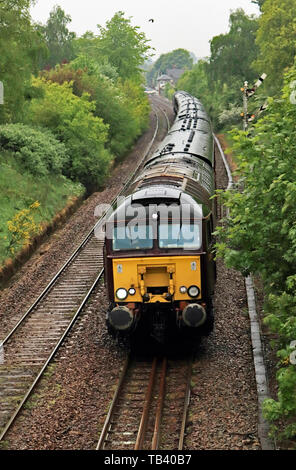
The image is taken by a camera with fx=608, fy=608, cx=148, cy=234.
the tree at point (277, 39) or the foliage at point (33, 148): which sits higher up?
the tree at point (277, 39)

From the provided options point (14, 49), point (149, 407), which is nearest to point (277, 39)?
point (14, 49)

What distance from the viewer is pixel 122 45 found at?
210 feet

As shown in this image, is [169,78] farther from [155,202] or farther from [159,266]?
[159,266]

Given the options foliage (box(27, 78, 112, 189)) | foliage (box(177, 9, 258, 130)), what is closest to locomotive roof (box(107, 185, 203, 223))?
foliage (box(27, 78, 112, 189))

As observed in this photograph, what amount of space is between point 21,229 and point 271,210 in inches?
584

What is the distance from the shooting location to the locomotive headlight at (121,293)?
1303cm

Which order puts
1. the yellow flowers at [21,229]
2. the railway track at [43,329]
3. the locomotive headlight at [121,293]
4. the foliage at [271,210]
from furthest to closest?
the yellow flowers at [21,229] < the locomotive headlight at [121,293] < the railway track at [43,329] < the foliage at [271,210]

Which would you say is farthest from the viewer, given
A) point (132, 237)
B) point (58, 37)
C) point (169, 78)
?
point (169, 78)

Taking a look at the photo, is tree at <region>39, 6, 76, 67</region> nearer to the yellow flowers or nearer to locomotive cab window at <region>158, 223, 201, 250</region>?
the yellow flowers

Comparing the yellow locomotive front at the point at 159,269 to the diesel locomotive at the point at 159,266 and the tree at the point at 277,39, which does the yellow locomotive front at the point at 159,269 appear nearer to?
the diesel locomotive at the point at 159,266

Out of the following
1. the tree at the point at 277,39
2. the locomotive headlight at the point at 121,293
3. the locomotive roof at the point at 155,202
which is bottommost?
the locomotive headlight at the point at 121,293

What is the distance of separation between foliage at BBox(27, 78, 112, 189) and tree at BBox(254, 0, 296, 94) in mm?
13170

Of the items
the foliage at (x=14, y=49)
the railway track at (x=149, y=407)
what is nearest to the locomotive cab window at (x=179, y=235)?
the railway track at (x=149, y=407)

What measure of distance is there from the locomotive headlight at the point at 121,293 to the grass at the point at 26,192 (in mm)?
10535
